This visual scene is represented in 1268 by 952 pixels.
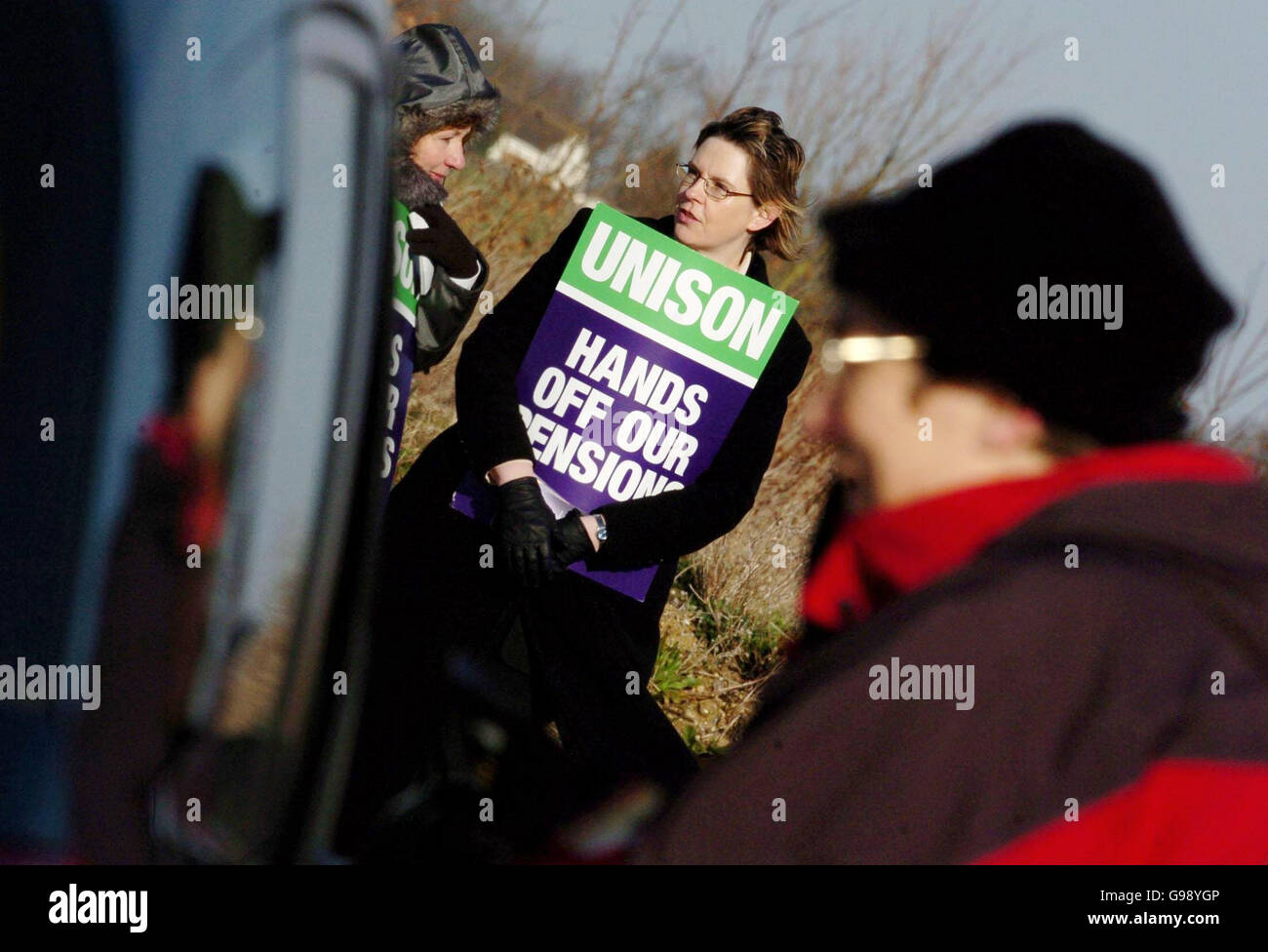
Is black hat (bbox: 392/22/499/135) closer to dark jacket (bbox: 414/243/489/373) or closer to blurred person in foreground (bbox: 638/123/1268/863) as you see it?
dark jacket (bbox: 414/243/489/373)

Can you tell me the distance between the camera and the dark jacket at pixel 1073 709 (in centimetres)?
115

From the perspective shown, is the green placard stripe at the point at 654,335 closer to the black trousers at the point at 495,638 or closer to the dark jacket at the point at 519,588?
the dark jacket at the point at 519,588

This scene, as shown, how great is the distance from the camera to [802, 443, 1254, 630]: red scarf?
4.25 feet

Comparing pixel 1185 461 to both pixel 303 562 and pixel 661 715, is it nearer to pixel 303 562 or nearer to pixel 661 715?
pixel 303 562

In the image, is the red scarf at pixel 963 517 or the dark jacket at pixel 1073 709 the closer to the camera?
the dark jacket at pixel 1073 709

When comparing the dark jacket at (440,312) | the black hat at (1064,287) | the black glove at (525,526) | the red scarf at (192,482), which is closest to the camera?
the red scarf at (192,482)

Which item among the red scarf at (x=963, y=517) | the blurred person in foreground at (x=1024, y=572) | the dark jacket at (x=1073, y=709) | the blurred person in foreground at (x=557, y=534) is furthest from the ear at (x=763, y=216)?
the dark jacket at (x=1073, y=709)

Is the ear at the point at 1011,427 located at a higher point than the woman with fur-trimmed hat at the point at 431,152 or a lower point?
lower

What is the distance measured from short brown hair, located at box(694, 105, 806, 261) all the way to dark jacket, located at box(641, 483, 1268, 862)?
5.02ft

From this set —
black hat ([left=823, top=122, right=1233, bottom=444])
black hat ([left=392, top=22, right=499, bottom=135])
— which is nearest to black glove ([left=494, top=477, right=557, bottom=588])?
black hat ([left=392, top=22, right=499, bottom=135])

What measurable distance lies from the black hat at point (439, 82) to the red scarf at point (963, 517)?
1438 millimetres

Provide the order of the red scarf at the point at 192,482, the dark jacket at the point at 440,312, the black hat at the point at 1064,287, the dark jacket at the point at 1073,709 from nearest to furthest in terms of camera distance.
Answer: the dark jacket at the point at 1073,709
the red scarf at the point at 192,482
the black hat at the point at 1064,287
the dark jacket at the point at 440,312

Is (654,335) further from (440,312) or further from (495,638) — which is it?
(495,638)

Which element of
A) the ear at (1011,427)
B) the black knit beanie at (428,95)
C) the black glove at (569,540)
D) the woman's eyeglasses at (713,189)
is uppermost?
the black knit beanie at (428,95)
